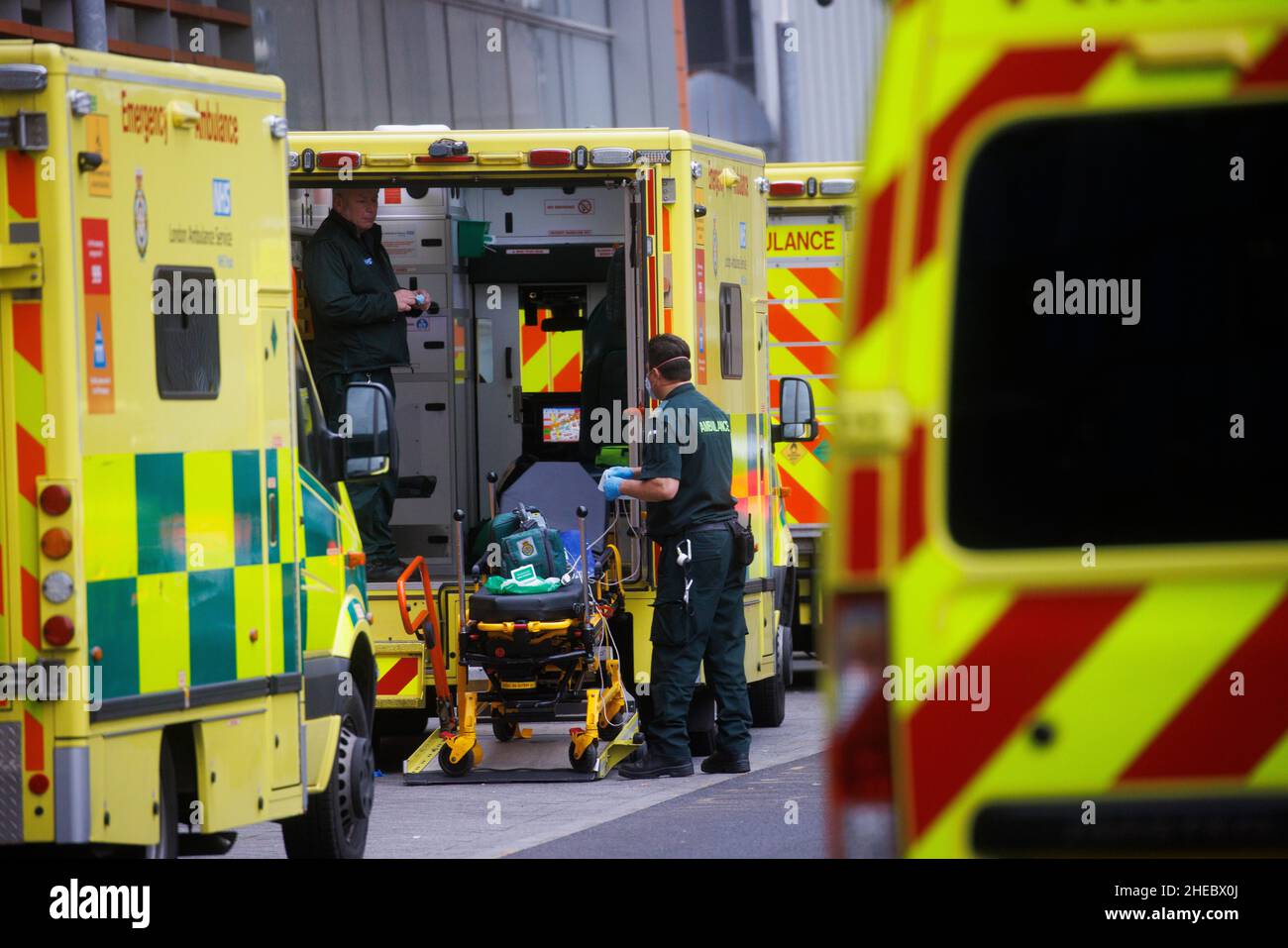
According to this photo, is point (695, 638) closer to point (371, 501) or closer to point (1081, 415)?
point (371, 501)

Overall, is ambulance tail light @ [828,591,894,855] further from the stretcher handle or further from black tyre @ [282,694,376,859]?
the stretcher handle

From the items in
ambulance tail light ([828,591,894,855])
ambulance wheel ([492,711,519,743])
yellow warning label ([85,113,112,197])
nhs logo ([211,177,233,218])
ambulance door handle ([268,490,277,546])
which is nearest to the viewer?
ambulance tail light ([828,591,894,855])

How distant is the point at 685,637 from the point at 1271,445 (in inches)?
277

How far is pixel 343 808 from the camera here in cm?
755

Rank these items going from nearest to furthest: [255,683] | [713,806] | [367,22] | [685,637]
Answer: [255,683] → [713,806] → [685,637] → [367,22]

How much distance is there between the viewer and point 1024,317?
11.6 ft

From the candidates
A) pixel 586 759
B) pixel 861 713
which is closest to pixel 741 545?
pixel 586 759

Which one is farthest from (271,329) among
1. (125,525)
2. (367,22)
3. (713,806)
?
(367,22)

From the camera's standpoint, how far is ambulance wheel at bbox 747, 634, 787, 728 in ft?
41.6

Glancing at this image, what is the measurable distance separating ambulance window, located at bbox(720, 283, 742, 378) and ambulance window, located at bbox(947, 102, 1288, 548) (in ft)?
26.0

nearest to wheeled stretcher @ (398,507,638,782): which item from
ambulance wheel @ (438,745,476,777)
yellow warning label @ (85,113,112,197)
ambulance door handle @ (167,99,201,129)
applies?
ambulance wheel @ (438,745,476,777)

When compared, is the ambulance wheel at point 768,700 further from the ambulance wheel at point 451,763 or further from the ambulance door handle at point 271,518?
the ambulance door handle at point 271,518

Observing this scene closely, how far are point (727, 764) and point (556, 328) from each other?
11.3ft
